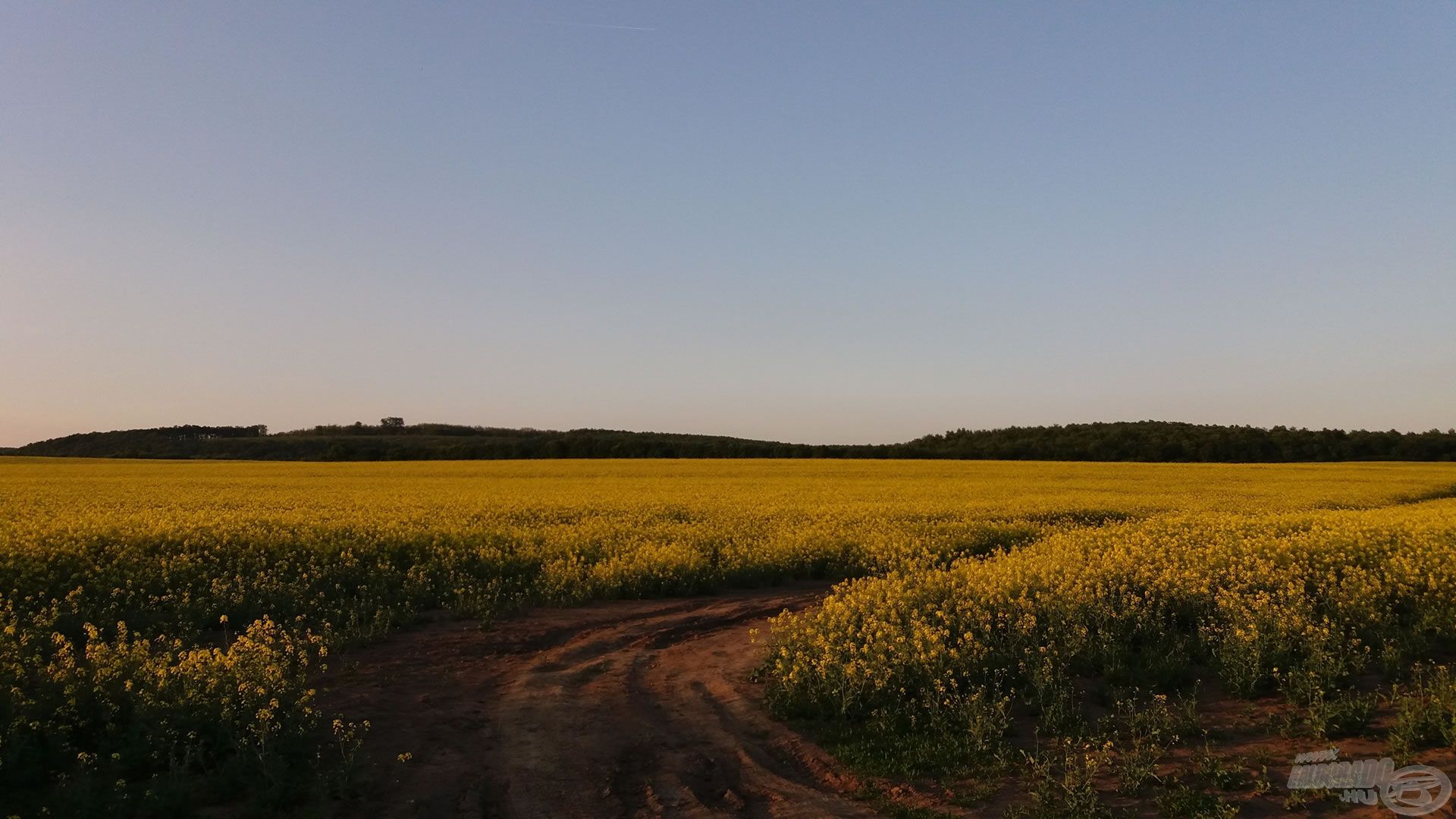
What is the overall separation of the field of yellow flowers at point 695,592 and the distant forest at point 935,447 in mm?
44854

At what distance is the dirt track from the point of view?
18.4 ft

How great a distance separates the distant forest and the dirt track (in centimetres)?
5686

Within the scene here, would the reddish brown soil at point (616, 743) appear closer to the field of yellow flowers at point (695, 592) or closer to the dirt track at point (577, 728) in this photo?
the dirt track at point (577, 728)

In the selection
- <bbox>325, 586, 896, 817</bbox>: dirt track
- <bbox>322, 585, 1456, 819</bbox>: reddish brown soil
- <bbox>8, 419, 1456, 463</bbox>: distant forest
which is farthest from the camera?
<bbox>8, 419, 1456, 463</bbox>: distant forest

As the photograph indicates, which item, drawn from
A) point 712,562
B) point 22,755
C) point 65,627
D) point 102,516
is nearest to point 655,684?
point 22,755

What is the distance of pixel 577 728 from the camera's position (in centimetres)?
689

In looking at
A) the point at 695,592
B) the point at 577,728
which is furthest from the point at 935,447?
the point at 577,728

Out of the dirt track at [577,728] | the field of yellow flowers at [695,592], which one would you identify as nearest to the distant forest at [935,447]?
the field of yellow flowers at [695,592]

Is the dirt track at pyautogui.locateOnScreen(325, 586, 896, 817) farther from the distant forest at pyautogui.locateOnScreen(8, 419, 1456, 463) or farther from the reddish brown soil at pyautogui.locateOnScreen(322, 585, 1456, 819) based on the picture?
the distant forest at pyautogui.locateOnScreen(8, 419, 1456, 463)

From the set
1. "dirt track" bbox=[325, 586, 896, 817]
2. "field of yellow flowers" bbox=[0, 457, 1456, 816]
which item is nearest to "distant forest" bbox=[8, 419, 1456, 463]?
"field of yellow flowers" bbox=[0, 457, 1456, 816]

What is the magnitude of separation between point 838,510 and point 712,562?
6.70m

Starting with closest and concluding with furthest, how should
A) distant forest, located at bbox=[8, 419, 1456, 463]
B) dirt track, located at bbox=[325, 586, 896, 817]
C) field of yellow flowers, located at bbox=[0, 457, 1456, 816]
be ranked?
dirt track, located at bbox=[325, 586, 896, 817] < field of yellow flowers, located at bbox=[0, 457, 1456, 816] < distant forest, located at bbox=[8, 419, 1456, 463]

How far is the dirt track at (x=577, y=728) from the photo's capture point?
221 inches

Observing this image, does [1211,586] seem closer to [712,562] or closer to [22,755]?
[712,562]
